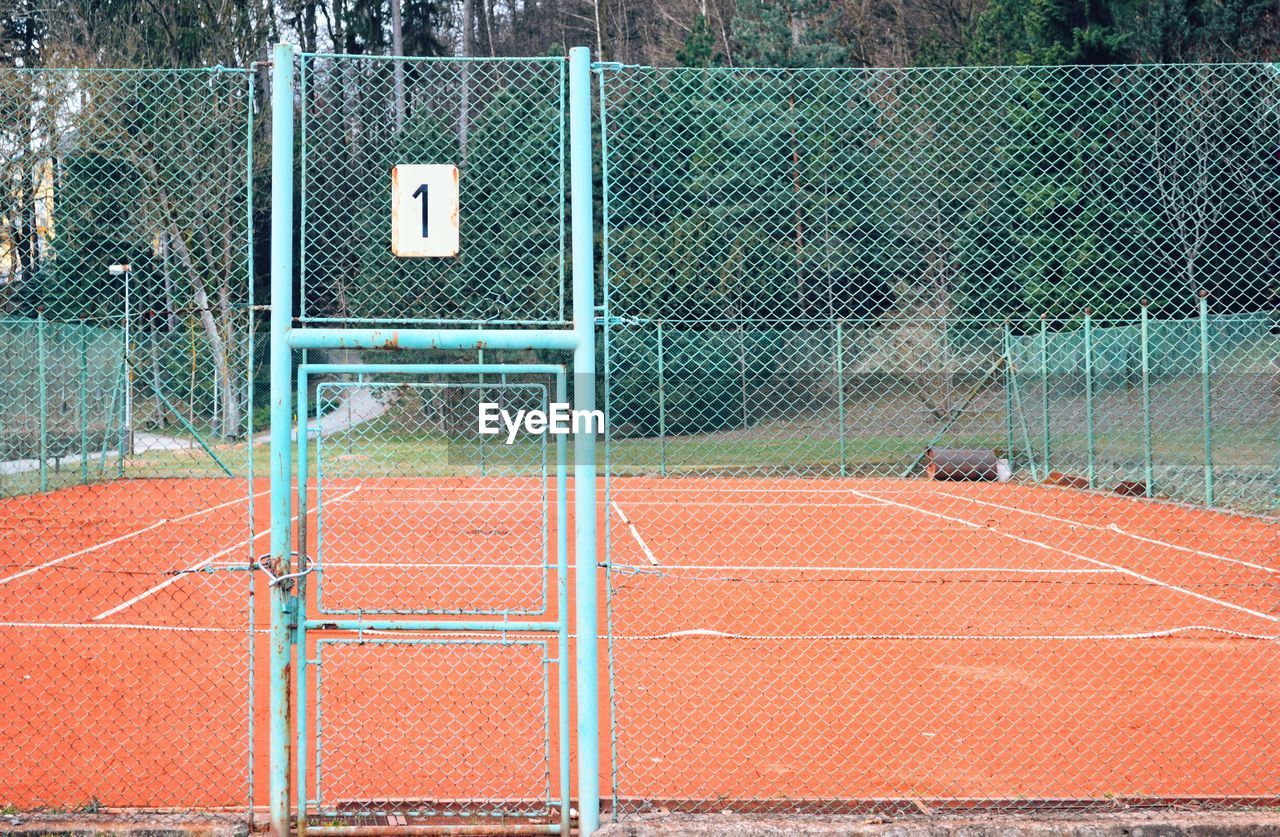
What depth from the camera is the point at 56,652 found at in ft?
24.2

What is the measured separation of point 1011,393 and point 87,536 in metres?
13.4

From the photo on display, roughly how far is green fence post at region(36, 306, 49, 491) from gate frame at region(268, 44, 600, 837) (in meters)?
11.9

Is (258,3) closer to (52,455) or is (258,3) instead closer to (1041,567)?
(52,455)

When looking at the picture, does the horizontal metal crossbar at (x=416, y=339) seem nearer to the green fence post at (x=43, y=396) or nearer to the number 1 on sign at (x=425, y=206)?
the number 1 on sign at (x=425, y=206)

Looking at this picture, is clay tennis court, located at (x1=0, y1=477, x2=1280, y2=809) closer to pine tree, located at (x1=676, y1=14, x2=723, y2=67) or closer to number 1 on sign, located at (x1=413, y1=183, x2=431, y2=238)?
number 1 on sign, located at (x1=413, y1=183, x2=431, y2=238)

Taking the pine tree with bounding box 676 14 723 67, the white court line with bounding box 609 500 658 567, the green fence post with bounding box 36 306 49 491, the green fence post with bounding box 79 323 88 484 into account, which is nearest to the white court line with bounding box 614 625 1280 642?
the white court line with bounding box 609 500 658 567

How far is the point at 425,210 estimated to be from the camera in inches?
164

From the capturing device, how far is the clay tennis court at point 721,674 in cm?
514

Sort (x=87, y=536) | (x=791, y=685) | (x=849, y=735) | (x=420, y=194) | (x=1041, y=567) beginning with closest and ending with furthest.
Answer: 1. (x=420, y=194)
2. (x=849, y=735)
3. (x=791, y=685)
4. (x=1041, y=567)
5. (x=87, y=536)

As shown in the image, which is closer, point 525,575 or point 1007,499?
point 525,575

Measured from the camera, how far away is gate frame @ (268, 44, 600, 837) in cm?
418

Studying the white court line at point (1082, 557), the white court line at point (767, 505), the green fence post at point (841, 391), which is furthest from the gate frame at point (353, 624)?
the white court line at point (767, 505)

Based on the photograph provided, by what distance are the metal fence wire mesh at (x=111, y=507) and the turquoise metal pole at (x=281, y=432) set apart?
0.12 m

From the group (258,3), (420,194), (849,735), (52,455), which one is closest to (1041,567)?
(849,735)
